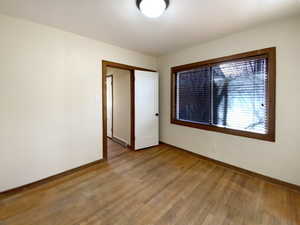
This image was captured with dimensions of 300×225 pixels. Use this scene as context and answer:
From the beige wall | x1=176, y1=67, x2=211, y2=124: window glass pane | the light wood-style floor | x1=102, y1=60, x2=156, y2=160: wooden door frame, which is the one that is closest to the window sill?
x1=176, y1=67, x2=211, y2=124: window glass pane

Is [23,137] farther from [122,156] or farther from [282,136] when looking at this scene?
[282,136]

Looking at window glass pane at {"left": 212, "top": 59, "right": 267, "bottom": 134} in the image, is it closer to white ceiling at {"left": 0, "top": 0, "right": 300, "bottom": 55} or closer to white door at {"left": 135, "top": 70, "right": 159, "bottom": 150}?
white ceiling at {"left": 0, "top": 0, "right": 300, "bottom": 55}

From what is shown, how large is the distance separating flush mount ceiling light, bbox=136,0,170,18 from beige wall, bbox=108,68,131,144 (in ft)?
6.59

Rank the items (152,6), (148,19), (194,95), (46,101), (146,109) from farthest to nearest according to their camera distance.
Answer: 1. (146,109)
2. (194,95)
3. (46,101)
4. (148,19)
5. (152,6)

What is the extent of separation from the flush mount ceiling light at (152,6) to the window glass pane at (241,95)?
1577 millimetres

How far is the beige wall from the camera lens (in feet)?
11.8

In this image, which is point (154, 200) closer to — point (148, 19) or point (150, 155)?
point (150, 155)

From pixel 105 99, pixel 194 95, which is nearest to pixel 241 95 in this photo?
pixel 194 95

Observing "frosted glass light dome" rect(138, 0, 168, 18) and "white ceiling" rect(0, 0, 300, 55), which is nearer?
"frosted glass light dome" rect(138, 0, 168, 18)

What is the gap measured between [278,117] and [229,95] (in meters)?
0.75

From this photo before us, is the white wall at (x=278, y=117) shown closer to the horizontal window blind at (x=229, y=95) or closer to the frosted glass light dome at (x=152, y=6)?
the horizontal window blind at (x=229, y=95)

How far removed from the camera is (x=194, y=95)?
3.09 meters

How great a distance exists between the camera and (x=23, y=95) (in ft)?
6.28

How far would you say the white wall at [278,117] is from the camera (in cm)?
188
